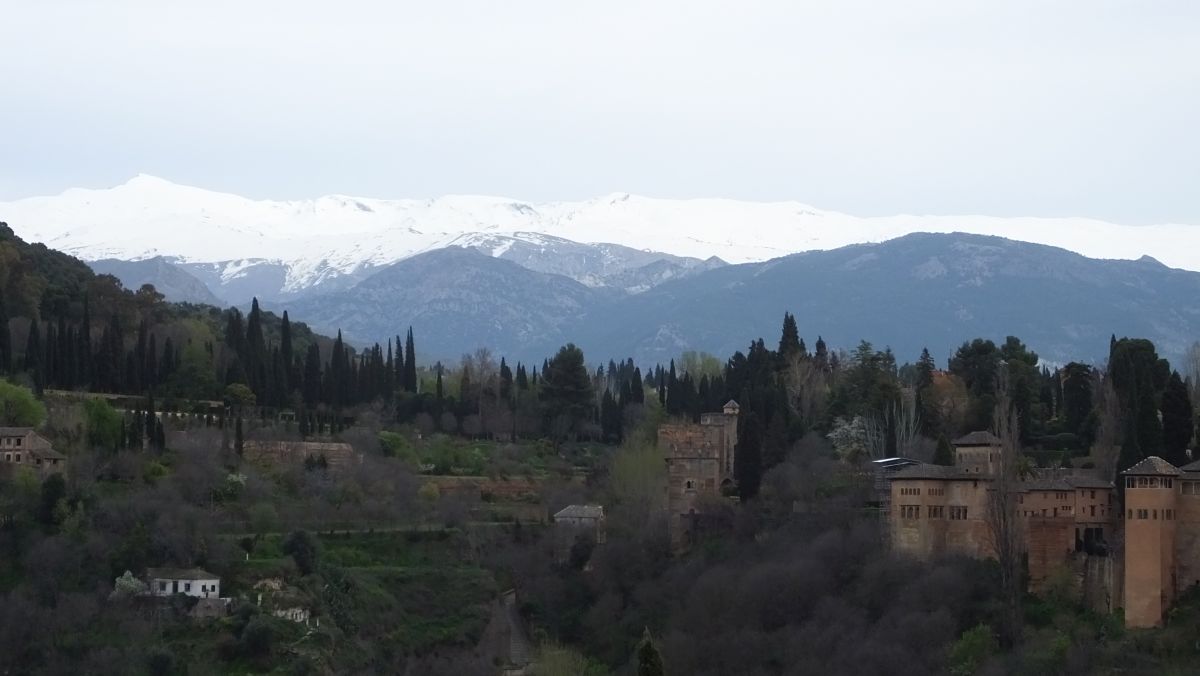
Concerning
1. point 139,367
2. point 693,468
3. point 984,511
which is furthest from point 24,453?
point 984,511

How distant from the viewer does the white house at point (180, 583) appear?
6144cm

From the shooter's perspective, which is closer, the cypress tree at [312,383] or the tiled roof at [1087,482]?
the tiled roof at [1087,482]

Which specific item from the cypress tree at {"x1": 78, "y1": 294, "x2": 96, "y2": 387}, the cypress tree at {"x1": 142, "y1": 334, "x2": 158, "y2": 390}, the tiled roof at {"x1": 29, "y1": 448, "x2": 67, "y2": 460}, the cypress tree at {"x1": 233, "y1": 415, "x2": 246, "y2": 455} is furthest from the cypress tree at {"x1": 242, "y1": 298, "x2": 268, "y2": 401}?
the tiled roof at {"x1": 29, "y1": 448, "x2": 67, "y2": 460}

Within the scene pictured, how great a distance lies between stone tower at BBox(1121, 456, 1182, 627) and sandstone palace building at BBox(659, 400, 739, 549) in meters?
20.3

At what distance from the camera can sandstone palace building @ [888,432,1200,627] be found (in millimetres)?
49000

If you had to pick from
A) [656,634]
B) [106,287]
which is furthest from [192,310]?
[656,634]

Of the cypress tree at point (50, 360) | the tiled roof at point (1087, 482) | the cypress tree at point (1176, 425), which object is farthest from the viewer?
the cypress tree at point (50, 360)

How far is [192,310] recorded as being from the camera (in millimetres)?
104250

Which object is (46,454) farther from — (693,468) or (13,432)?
(693,468)

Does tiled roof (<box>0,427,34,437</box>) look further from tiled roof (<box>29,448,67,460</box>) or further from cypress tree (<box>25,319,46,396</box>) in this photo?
cypress tree (<box>25,319,46,396</box>)

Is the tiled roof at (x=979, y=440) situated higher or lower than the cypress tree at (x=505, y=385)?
lower

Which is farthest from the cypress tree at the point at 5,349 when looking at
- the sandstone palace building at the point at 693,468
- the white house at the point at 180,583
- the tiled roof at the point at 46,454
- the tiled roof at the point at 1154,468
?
the tiled roof at the point at 1154,468

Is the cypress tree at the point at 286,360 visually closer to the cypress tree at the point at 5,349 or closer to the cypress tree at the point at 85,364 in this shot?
the cypress tree at the point at 85,364

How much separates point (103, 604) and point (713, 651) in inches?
711
